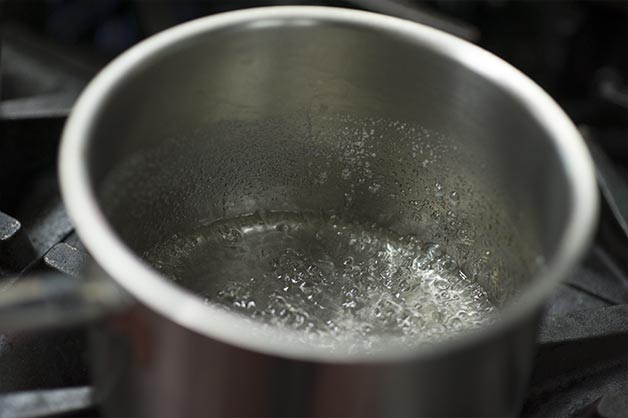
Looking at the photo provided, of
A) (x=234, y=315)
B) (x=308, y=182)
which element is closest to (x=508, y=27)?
(x=308, y=182)

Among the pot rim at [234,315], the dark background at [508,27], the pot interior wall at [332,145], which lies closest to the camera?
the pot rim at [234,315]

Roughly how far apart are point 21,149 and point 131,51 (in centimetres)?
30

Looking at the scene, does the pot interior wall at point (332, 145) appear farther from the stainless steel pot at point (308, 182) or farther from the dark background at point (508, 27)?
the dark background at point (508, 27)

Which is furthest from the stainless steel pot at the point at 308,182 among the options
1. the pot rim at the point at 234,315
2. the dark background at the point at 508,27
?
the dark background at the point at 508,27

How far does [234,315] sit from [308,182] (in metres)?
0.26

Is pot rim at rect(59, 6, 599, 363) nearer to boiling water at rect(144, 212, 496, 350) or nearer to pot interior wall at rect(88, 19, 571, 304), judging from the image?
pot interior wall at rect(88, 19, 571, 304)

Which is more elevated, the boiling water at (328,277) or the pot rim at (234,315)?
the pot rim at (234,315)

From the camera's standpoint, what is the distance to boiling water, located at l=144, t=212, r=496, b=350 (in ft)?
2.11

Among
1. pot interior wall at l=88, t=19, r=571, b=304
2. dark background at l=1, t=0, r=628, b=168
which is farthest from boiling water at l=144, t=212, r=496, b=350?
dark background at l=1, t=0, r=628, b=168

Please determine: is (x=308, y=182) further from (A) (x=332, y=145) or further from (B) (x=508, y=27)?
(B) (x=508, y=27)

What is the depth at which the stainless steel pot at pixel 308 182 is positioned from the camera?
0.41 m

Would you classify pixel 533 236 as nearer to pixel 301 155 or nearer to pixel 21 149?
pixel 301 155

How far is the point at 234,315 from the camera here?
1.59 ft

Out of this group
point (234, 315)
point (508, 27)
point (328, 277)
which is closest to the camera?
point (234, 315)
